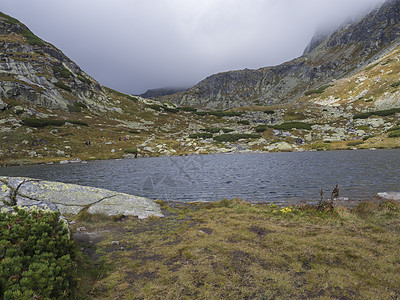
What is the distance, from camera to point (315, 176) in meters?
26.8

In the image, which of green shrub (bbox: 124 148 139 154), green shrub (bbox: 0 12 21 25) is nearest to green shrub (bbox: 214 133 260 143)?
green shrub (bbox: 124 148 139 154)

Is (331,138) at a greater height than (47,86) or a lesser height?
lesser

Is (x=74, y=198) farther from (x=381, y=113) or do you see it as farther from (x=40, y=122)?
(x=381, y=113)

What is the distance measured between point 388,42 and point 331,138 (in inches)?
5540

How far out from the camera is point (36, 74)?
251ft

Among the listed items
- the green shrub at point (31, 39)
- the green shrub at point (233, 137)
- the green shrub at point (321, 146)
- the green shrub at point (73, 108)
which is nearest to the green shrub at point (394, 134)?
the green shrub at point (321, 146)

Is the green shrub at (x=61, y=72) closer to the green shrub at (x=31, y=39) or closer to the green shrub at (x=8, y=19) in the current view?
the green shrub at (x=31, y=39)

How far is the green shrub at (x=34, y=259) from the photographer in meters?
4.29

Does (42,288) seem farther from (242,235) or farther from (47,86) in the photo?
(47,86)

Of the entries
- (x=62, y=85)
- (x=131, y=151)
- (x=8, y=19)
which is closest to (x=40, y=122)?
(x=131, y=151)

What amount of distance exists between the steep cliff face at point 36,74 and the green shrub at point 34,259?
81.6 meters

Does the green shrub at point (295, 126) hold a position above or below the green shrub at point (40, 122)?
below

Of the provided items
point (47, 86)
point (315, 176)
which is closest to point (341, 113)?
point (315, 176)

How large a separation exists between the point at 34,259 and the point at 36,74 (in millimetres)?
97696
